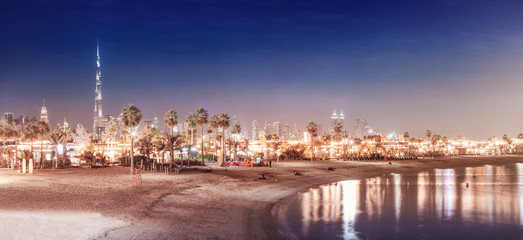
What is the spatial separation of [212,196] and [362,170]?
43.7 metres

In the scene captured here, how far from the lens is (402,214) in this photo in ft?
98.4

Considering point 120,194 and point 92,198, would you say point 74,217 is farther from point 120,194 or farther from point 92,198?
point 120,194

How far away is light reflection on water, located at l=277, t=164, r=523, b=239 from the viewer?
2389 cm

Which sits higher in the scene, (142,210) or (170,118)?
(170,118)

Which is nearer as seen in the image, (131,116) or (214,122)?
(131,116)

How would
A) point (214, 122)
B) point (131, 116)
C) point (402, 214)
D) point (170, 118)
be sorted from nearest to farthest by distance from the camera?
point (402, 214), point (131, 116), point (170, 118), point (214, 122)

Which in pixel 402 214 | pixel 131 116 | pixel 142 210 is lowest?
pixel 402 214

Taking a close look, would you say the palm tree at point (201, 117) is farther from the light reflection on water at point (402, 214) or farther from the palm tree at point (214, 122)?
the light reflection on water at point (402, 214)

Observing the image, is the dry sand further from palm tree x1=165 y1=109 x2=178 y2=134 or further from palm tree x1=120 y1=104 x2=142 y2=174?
palm tree x1=165 y1=109 x2=178 y2=134

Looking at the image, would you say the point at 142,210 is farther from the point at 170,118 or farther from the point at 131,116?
the point at 170,118

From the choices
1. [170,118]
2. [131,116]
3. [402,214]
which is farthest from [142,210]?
[170,118]

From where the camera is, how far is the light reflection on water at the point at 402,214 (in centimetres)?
2389

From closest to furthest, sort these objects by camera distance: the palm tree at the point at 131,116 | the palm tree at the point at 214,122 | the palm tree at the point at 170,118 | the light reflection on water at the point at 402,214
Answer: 1. the light reflection on water at the point at 402,214
2. the palm tree at the point at 131,116
3. the palm tree at the point at 170,118
4. the palm tree at the point at 214,122

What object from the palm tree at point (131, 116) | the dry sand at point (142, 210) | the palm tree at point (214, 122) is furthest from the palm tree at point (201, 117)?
the dry sand at point (142, 210)
